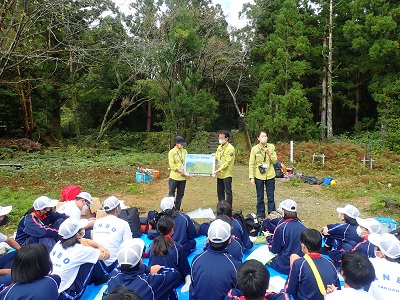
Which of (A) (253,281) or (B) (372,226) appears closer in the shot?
(A) (253,281)

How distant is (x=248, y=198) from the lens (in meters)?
8.55

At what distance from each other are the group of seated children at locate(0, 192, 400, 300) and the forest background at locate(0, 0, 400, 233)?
10.5 meters

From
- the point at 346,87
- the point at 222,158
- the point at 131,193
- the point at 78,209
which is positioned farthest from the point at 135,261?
the point at 346,87

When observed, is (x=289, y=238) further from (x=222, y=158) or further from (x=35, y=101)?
(x=35, y=101)

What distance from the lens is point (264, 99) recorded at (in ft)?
60.0

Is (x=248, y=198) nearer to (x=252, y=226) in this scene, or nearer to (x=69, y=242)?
(x=252, y=226)

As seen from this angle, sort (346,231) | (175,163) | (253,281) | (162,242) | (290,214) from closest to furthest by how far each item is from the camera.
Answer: (253,281)
(162,242)
(290,214)
(346,231)
(175,163)

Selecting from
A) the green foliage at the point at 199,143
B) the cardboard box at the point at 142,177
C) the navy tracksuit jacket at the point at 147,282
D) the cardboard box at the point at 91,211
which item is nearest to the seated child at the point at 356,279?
the navy tracksuit jacket at the point at 147,282

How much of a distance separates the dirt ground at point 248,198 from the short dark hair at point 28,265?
16.5 feet

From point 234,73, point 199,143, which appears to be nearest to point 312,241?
point 199,143

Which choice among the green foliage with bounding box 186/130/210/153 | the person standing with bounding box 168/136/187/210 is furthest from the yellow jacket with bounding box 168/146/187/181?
the green foliage with bounding box 186/130/210/153

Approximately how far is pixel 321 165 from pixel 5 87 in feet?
58.4

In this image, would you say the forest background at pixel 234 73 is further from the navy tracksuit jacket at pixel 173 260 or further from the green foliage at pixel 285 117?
the navy tracksuit jacket at pixel 173 260

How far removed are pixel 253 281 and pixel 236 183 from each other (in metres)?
8.34
